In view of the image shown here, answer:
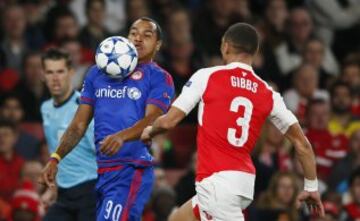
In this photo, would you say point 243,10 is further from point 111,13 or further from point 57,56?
point 57,56

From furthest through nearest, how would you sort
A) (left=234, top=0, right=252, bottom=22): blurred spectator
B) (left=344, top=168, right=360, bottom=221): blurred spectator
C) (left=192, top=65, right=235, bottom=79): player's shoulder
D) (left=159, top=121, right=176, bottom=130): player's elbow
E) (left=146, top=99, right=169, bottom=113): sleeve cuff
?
1. (left=234, top=0, right=252, bottom=22): blurred spectator
2. (left=344, top=168, right=360, bottom=221): blurred spectator
3. (left=146, top=99, right=169, bottom=113): sleeve cuff
4. (left=192, top=65, right=235, bottom=79): player's shoulder
5. (left=159, top=121, right=176, bottom=130): player's elbow

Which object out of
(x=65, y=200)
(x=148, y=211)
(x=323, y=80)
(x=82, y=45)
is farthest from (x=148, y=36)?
(x=323, y=80)

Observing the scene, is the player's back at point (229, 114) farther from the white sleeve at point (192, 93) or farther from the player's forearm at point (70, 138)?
the player's forearm at point (70, 138)

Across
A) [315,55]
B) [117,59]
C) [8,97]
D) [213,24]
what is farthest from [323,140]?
[117,59]

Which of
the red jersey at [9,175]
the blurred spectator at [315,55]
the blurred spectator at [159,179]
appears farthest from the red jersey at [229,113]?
the blurred spectator at [315,55]

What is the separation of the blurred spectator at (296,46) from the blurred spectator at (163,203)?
4.10m

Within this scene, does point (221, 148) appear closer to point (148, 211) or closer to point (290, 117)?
point (290, 117)

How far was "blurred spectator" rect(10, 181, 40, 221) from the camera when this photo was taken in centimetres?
1324

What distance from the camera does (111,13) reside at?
1700 centimetres

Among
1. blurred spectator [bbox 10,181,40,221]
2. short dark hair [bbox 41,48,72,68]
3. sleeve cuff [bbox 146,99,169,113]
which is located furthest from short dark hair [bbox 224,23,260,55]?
blurred spectator [bbox 10,181,40,221]

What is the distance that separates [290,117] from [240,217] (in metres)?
0.83

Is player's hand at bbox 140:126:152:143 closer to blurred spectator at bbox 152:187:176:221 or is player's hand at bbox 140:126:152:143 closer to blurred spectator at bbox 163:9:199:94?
blurred spectator at bbox 152:187:176:221

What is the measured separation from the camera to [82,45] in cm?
1619

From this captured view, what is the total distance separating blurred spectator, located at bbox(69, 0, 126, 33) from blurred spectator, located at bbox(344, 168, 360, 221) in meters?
4.27
